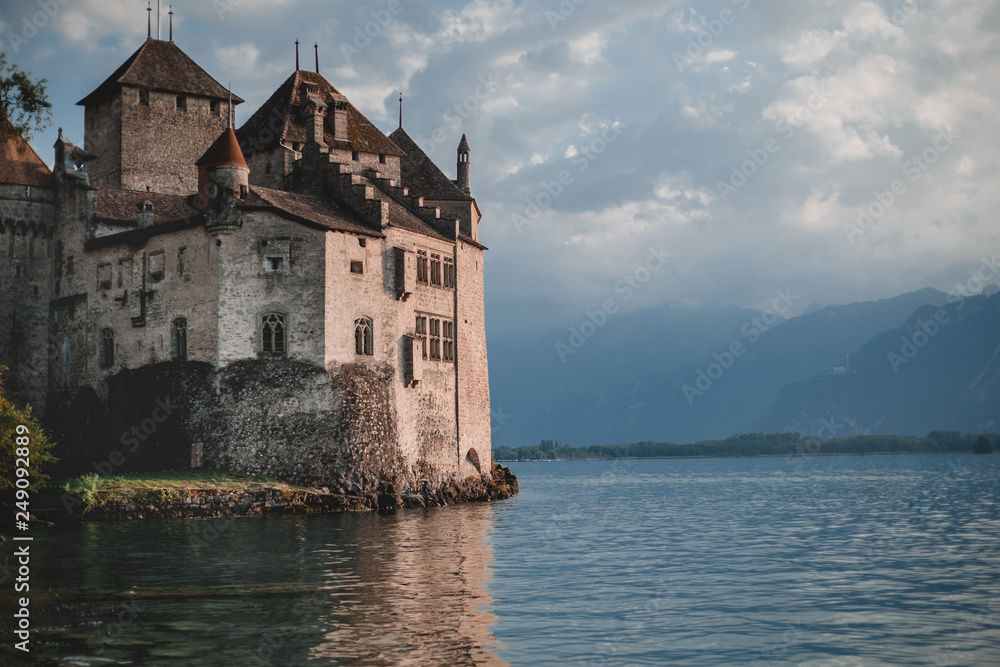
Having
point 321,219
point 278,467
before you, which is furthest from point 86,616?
point 321,219

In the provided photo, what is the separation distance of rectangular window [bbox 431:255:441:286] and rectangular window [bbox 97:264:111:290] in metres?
18.9

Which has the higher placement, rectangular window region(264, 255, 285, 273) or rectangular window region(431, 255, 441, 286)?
rectangular window region(431, 255, 441, 286)

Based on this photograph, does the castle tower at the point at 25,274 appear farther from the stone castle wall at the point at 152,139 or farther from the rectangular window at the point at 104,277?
the stone castle wall at the point at 152,139

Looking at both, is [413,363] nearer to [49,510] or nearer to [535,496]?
[49,510]

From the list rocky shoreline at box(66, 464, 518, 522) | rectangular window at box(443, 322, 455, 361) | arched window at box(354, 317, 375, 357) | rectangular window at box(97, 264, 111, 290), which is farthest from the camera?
rectangular window at box(443, 322, 455, 361)

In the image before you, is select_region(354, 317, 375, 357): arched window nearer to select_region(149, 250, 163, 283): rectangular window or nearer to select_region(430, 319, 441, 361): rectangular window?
select_region(430, 319, 441, 361): rectangular window

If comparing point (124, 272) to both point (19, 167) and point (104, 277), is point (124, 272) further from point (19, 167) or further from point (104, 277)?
point (19, 167)

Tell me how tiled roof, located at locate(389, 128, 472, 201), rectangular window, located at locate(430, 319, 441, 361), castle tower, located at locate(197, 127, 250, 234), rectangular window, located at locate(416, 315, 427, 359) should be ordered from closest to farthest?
castle tower, located at locate(197, 127, 250, 234)
rectangular window, located at locate(416, 315, 427, 359)
rectangular window, located at locate(430, 319, 441, 361)
tiled roof, located at locate(389, 128, 472, 201)

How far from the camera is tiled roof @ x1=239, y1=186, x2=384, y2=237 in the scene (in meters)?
54.6

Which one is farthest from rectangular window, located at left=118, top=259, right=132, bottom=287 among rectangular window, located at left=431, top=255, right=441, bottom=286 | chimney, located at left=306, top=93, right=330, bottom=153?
rectangular window, located at left=431, top=255, right=441, bottom=286

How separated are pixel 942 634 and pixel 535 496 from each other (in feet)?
196

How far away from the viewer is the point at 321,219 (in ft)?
183

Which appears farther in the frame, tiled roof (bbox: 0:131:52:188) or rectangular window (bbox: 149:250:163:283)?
tiled roof (bbox: 0:131:52:188)

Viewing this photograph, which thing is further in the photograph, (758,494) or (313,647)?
(758,494)
